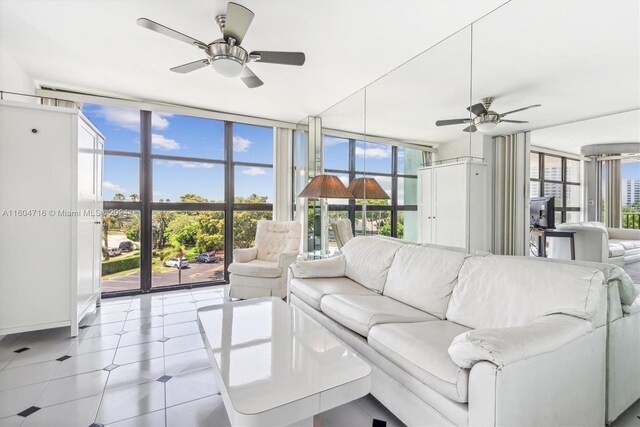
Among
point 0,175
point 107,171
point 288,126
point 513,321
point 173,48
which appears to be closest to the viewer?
point 513,321

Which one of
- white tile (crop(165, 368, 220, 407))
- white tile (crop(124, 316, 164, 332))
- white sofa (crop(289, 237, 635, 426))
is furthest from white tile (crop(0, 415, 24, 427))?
white sofa (crop(289, 237, 635, 426))

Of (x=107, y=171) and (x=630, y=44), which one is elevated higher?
(x=630, y=44)

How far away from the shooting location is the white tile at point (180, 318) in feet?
10.3

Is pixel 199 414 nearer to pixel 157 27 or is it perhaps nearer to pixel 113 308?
pixel 157 27

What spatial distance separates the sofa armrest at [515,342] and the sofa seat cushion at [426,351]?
8 cm

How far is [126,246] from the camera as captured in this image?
4145 mm

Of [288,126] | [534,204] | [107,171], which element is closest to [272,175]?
[288,126]

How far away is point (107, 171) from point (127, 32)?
7.03 ft

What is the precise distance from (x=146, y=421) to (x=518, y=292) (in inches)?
84.2

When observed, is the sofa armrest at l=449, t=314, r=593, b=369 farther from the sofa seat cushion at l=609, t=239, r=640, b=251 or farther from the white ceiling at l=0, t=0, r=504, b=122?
the white ceiling at l=0, t=0, r=504, b=122

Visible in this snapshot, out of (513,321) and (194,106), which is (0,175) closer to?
(194,106)

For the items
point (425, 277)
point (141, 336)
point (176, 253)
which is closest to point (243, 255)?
point (176, 253)

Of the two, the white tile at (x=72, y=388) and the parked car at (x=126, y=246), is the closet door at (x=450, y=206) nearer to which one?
the white tile at (x=72, y=388)

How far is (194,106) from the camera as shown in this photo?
4.25 m
